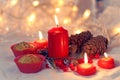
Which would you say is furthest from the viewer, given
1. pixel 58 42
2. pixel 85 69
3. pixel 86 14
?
pixel 86 14

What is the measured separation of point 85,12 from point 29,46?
1.75 feet

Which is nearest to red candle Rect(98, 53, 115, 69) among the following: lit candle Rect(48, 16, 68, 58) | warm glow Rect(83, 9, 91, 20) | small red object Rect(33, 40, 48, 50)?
lit candle Rect(48, 16, 68, 58)

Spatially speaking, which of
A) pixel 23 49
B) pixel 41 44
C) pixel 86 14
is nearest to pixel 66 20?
pixel 86 14

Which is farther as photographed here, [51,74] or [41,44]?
[41,44]

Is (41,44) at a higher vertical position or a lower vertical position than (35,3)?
lower

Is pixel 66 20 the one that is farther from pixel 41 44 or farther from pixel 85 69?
pixel 85 69

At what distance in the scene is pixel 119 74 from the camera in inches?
36.6

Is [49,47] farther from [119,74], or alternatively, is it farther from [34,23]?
[34,23]

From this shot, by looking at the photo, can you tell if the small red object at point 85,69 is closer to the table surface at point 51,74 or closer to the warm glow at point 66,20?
the table surface at point 51,74

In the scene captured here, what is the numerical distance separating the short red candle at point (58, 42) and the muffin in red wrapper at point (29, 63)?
8cm

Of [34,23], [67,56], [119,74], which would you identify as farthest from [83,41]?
[34,23]

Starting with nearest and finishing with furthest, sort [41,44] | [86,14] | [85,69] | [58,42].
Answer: [85,69] < [58,42] < [41,44] < [86,14]

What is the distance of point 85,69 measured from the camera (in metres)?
0.91

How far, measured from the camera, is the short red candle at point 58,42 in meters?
1.01
